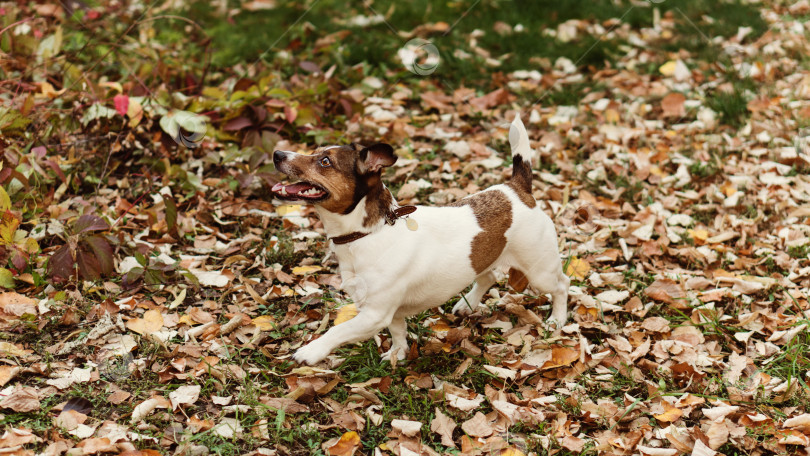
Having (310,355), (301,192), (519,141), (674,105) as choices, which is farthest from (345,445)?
(674,105)

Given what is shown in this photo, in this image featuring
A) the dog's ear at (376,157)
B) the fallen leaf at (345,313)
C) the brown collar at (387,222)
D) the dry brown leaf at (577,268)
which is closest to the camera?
the dog's ear at (376,157)

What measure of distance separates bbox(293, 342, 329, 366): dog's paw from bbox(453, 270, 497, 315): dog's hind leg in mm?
1154

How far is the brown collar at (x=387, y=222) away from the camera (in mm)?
3406

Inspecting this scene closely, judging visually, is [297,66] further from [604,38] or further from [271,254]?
[604,38]

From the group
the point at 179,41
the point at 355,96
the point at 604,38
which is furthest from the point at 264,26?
the point at 604,38

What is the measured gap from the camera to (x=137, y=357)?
3656 millimetres

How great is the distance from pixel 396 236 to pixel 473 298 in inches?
41.1

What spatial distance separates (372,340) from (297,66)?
370 centimetres

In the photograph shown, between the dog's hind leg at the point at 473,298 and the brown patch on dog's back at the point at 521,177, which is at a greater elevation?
the brown patch on dog's back at the point at 521,177

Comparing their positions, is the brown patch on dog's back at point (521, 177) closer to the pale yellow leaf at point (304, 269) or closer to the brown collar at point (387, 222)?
the brown collar at point (387, 222)

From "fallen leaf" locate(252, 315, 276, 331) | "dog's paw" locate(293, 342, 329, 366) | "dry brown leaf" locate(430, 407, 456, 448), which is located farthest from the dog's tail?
"fallen leaf" locate(252, 315, 276, 331)

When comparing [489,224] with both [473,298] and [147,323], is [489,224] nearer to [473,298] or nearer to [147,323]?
[473,298]

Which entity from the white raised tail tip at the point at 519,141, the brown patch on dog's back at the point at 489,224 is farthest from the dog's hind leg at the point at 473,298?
the white raised tail tip at the point at 519,141

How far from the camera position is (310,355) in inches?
131
